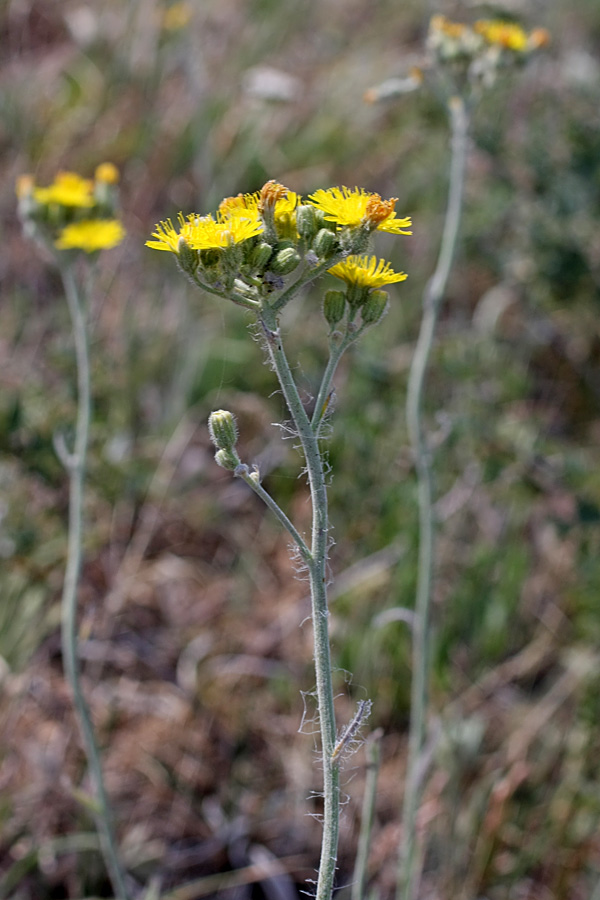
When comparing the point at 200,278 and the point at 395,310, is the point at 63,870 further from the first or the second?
the point at 395,310

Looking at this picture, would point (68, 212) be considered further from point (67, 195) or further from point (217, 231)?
point (217, 231)

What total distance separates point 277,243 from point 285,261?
57 millimetres

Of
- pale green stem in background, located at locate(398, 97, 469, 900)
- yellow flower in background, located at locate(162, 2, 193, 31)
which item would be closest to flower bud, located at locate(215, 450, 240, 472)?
pale green stem in background, located at locate(398, 97, 469, 900)

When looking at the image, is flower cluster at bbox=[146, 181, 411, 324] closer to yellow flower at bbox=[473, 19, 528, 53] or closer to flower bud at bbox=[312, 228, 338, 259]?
flower bud at bbox=[312, 228, 338, 259]

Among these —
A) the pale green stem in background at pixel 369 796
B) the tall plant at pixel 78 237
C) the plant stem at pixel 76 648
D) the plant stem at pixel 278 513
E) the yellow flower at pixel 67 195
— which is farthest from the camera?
the yellow flower at pixel 67 195

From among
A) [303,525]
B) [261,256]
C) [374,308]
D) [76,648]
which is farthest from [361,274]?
[303,525]

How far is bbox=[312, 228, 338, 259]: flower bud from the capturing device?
117 centimetres

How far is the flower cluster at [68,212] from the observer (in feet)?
7.09

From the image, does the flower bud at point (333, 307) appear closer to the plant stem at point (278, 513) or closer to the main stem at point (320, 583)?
the main stem at point (320, 583)

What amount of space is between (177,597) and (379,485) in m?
0.87

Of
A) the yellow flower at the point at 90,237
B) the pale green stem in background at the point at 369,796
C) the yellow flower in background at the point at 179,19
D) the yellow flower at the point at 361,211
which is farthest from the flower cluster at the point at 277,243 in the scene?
the yellow flower in background at the point at 179,19

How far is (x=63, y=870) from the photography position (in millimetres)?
2160

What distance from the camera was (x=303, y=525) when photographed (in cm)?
328

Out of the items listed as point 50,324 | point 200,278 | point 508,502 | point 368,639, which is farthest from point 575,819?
point 50,324
